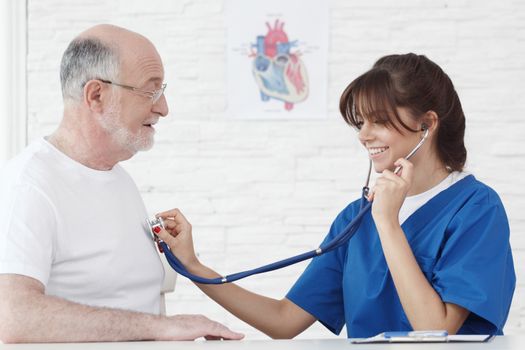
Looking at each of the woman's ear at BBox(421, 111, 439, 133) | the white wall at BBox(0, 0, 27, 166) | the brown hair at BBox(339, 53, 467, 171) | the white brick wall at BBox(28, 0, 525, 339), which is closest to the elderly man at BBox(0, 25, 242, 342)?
the brown hair at BBox(339, 53, 467, 171)

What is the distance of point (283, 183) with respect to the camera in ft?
10.4

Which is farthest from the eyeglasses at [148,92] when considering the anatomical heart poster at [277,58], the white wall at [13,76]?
the white wall at [13,76]

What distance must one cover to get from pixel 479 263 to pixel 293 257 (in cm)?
40

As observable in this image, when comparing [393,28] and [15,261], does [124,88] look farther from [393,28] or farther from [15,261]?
[393,28]

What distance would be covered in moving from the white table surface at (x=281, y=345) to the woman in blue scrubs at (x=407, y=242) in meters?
0.30

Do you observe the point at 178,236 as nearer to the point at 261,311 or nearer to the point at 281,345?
the point at 261,311

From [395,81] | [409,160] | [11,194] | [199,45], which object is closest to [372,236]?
[409,160]

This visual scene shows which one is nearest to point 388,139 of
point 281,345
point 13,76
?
point 281,345

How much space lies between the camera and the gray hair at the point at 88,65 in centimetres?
186

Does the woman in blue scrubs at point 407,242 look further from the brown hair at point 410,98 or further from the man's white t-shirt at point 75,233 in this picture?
the man's white t-shirt at point 75,233

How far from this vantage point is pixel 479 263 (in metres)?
1.72

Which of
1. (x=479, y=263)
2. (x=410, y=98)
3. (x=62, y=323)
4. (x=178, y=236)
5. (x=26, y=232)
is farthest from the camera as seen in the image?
(x=178, y=236)

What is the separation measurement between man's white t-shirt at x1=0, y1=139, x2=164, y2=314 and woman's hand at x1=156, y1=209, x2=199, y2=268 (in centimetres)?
5

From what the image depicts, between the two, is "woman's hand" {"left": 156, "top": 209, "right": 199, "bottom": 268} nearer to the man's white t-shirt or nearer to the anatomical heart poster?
the man's white t-shirt
